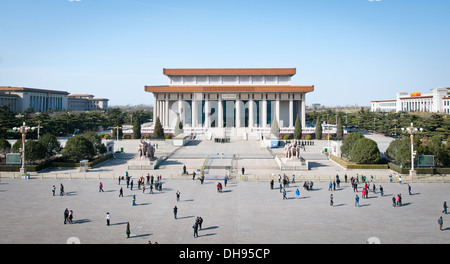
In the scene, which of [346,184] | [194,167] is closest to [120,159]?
[194,167]

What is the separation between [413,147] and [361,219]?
757 inches

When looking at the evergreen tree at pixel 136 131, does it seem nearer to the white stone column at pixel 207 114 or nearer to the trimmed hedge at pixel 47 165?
the white stone column at pixel 207 114

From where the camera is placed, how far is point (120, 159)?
4219 centimetres

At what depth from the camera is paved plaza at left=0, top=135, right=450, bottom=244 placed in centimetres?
1609

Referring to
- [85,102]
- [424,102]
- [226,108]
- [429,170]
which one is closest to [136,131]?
[226,108]

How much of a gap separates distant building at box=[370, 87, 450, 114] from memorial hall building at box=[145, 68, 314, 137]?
47.4 m

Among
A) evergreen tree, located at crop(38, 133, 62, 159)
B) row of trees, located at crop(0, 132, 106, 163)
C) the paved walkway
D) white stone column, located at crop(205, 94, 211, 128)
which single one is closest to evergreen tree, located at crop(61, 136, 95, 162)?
row of trees, located at crop(0, 132, 106, 163)

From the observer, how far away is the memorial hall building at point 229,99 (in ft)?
240

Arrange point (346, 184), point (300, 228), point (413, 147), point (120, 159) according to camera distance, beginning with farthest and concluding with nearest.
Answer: point (120, 159), point (413, 147), point (346, 184), point (300, 228)

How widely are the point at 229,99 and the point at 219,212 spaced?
5648 centimetres

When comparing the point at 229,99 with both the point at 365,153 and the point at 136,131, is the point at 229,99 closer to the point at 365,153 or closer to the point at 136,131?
the point at 136,131

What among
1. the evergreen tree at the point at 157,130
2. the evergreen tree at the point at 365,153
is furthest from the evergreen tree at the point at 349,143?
the evergreen tree at the point at 157,130

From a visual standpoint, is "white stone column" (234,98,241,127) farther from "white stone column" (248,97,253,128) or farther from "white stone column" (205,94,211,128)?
"white stone column" (205,94,211,128)

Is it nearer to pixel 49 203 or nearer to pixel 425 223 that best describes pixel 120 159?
pixel 49 203
